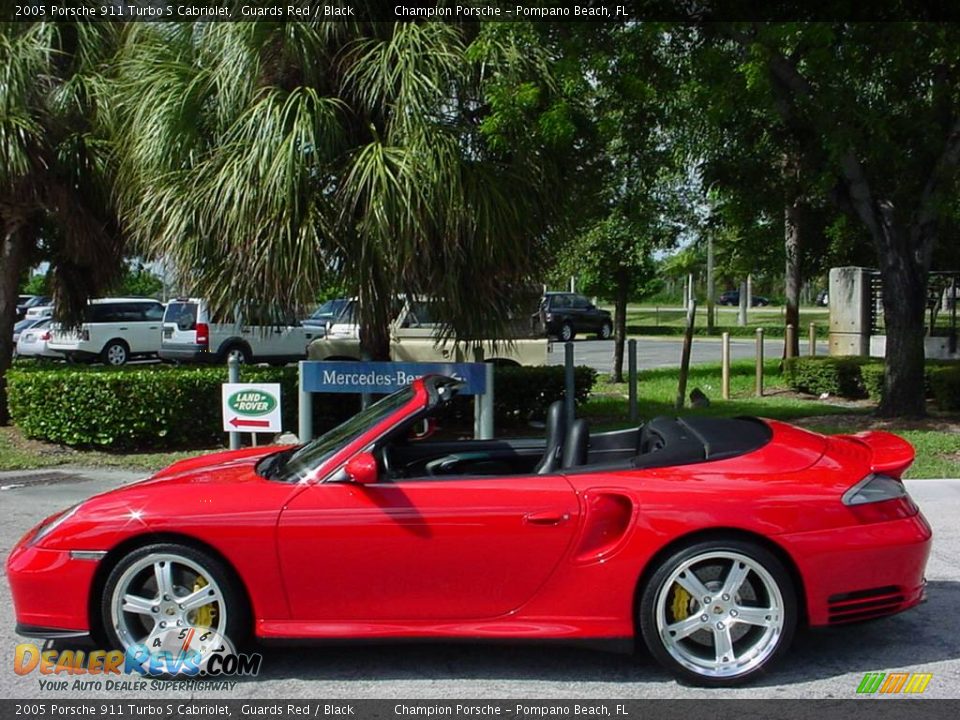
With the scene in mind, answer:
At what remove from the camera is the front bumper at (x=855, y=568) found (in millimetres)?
4242

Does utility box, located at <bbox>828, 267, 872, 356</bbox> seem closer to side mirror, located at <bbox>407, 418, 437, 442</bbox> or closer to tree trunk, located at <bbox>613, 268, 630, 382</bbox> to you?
tree trunk, located at <bbox>613, 268, 630, 382</bbox>

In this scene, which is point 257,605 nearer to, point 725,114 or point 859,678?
point 859,678

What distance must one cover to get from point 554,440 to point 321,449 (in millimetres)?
1173

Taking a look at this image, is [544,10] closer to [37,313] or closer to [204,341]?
[204,341]

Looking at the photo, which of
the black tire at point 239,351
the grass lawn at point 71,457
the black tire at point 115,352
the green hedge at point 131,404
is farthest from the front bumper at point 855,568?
the black tire at point 115,352

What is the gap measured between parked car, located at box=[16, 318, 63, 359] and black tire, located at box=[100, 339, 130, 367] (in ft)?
4.38

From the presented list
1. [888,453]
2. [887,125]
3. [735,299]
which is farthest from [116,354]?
[735,299]

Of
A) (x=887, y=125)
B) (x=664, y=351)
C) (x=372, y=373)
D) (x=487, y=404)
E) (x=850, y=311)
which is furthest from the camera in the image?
(x=664, y=351)

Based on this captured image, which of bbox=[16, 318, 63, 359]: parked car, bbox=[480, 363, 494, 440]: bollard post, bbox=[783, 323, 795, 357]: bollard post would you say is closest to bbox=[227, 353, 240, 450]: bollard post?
bbox=[480, 363, 494, 440]: bollard post

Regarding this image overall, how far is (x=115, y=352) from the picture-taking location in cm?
2509

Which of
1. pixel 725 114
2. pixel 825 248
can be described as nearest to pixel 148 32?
pixel 725 114

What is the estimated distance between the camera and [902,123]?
36.0 ft

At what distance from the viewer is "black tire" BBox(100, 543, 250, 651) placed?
14.2 feet

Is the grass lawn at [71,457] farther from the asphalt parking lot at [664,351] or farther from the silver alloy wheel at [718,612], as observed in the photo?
the asphalt parking lot at [664,351]
